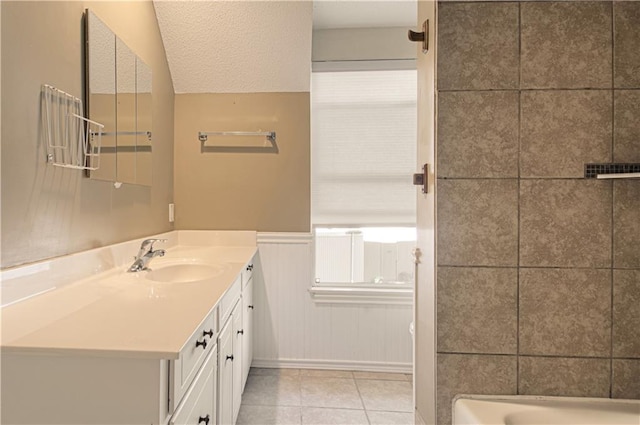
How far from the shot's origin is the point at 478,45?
1002 mm

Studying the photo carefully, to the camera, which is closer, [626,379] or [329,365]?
[626,379]

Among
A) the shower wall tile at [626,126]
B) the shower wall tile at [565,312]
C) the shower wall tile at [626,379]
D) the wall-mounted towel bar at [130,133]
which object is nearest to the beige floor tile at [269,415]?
the shower wall tile at [565,312]

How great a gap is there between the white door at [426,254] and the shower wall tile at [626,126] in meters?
0.56

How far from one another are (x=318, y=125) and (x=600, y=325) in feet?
6.42

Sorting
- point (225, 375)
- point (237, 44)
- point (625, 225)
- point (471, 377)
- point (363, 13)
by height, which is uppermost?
point (363, 13)

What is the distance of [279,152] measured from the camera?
7.62 ft

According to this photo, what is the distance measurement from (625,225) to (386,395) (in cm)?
165

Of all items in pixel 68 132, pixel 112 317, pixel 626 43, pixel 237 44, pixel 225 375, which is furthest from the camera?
pixel 237 44

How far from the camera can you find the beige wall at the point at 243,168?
232 cm

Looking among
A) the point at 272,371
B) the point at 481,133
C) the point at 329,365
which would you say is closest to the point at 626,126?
the point at 481,133

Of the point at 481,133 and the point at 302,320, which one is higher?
the point at 481,133

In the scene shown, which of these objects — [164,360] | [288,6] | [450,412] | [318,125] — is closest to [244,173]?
[318,125]

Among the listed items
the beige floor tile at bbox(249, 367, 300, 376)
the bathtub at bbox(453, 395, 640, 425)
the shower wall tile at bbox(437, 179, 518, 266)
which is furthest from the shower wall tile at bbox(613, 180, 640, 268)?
the beige floor tile at bbox(249, 367, 300, 376)

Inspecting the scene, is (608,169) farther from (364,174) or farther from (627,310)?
(364,174)
